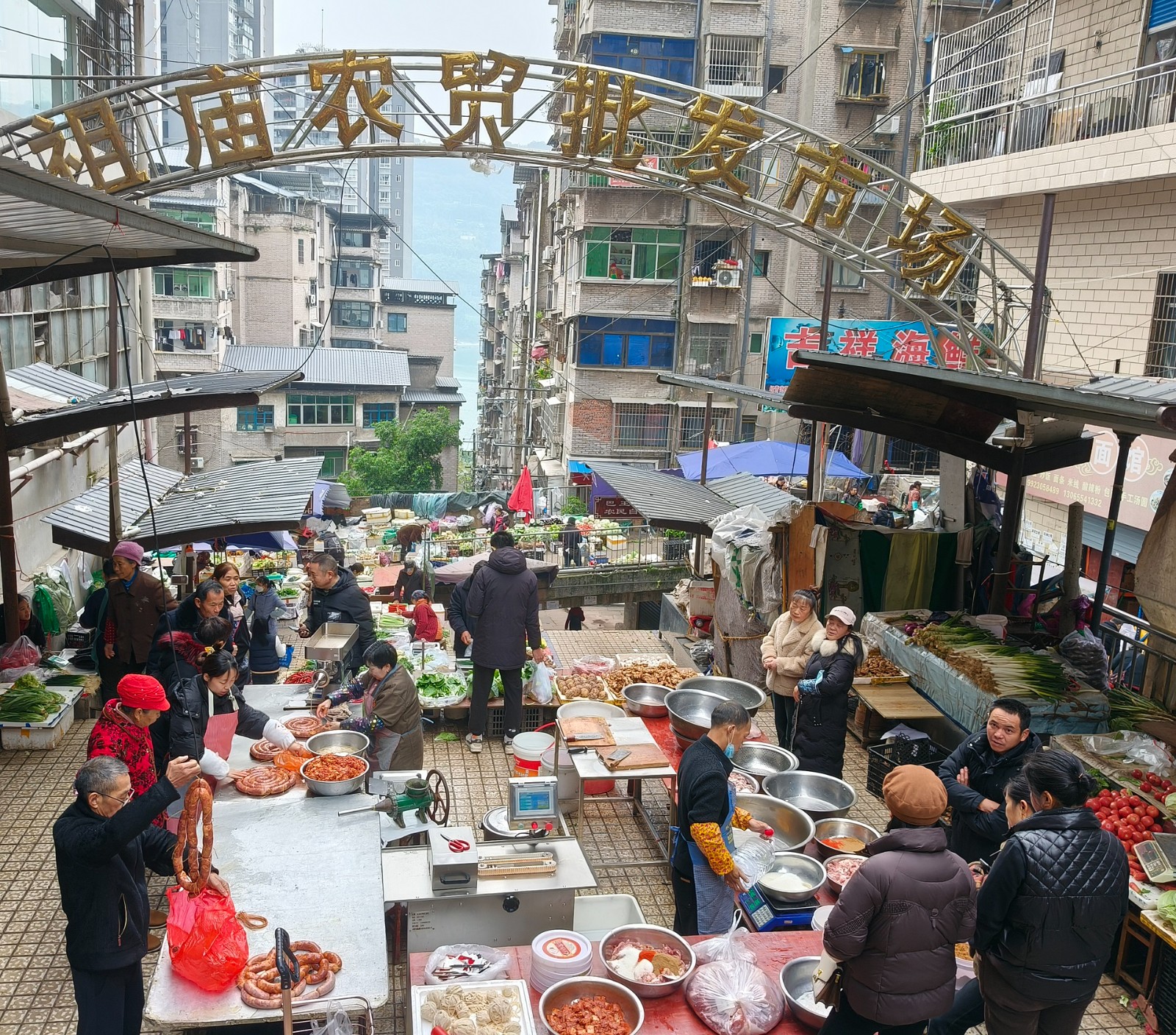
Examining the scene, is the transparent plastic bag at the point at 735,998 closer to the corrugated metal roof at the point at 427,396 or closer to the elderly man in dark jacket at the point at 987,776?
the elderly man in dark jacket at the point at 987,776

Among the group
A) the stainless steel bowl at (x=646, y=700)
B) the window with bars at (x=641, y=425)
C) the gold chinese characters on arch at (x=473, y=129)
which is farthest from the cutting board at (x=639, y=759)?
the window with bars at (x=641, y=425)

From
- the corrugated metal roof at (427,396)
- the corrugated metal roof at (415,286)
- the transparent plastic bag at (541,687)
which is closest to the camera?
the transparent plastic bag at (541,687)

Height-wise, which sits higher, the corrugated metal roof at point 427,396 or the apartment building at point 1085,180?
the apartment building at point 1085,180

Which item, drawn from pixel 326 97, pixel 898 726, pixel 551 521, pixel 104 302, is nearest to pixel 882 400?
pixel 898 726

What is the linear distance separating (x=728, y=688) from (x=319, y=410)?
40.2 meters

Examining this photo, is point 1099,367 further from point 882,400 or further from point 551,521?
point 551,521

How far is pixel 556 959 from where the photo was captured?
178 inches

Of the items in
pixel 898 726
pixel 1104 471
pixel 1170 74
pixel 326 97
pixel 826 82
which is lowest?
pixel 898 726

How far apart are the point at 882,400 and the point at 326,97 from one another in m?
6.80

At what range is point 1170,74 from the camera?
1373cm

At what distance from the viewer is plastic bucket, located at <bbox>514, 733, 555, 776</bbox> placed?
751cm

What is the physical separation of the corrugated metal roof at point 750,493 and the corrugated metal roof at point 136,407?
5825 millimetres

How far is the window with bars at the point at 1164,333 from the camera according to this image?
47.9 feet

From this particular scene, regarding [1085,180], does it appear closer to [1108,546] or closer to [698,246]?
[1108,546]
